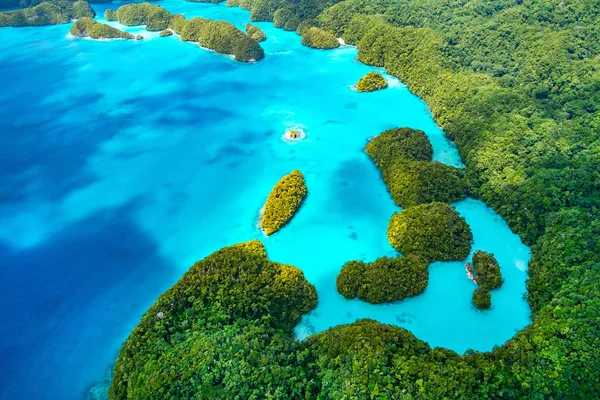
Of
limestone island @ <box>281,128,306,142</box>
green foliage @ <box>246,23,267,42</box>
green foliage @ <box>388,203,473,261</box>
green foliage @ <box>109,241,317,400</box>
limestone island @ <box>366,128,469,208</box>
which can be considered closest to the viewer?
green foliage @ <box>109,241,317,400</box>

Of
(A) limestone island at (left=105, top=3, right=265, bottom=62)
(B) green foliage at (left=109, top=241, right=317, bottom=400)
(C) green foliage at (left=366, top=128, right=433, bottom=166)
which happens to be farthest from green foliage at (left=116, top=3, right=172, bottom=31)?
(B) green foliage at (left=109, top=241, right=317, bottom=400)

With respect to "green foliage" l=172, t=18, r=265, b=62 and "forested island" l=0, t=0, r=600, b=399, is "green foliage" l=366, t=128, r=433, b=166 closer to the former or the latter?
"forested island" l=0, t=0, r=600, b=399

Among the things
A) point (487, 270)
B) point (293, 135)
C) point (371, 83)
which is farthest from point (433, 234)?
point (371, 83)

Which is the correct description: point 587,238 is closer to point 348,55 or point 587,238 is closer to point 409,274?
point 409,274

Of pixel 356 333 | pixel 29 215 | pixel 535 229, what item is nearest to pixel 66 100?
pixel 29 215

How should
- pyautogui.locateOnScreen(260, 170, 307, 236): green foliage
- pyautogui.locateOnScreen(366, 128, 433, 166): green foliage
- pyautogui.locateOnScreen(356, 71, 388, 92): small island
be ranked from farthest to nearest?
pyautogui.locateOnScreen(356, 71, 388, 92): small island
pyautogui.locateOnScreen(366, 128, 433, 166): green foliage
pyautogui.locateOnScreen(260, 170, 307, 236): green foliage

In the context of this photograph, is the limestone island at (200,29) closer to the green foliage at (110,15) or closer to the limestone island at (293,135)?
the green foliage at (110,15)

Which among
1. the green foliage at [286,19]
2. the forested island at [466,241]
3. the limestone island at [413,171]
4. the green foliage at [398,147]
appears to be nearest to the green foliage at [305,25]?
the green foliage at [286,19]
